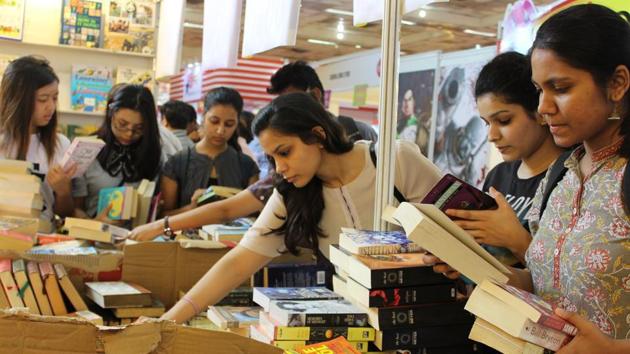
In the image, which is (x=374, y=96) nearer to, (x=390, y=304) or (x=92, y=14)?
(x=92, y=14)

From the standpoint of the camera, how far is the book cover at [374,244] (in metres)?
1.47

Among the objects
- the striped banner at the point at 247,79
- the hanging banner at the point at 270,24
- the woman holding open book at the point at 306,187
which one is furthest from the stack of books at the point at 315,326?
the striped banner at the point at 247,79

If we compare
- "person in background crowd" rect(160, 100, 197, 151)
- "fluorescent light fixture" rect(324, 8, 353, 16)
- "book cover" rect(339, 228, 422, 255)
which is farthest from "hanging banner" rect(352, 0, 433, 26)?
"fluorescent light fixture" rect(324, 8, 353, 16)

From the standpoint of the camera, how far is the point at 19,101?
10.3 feet

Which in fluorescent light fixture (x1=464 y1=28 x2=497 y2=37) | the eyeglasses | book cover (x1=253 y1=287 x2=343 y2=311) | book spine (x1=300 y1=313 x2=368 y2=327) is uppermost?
fluorescent light fixture (x1=464 y1=28 x2=497 y2=37)

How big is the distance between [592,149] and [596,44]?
195mm

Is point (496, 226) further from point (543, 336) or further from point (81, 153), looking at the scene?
point (81, 153)

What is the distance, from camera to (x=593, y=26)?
118 cm

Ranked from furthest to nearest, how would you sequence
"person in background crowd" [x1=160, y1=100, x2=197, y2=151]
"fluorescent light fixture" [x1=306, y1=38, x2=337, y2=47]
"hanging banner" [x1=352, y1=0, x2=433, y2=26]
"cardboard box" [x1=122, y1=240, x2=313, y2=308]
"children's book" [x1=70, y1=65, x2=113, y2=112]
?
1. "fluorescent light fixture" [x1=306, y1=38, x2=337, y2=47]
2. "person in background crowd" [x1=160, y1=100, x2=197, y2=151]
3. "children's book" [x1=70, y1=65, x2=113, y2=112]
4. "cardboard box" [x1=122, y1=240, x2=313, y2=308]
5. "hanging banner" [x1=352, y1=0, x2=433, y2=26]

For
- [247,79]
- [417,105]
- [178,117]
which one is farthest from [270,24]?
[247,79]

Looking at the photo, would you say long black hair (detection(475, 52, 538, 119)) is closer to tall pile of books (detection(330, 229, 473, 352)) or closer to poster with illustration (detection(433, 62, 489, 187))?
tall pile of books (detection(330, 229, 473, 352))

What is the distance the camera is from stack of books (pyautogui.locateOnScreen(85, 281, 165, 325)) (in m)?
2.31

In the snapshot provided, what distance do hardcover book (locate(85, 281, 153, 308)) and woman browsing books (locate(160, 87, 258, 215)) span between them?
3.65 feet

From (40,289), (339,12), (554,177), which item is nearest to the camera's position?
(554,177)
